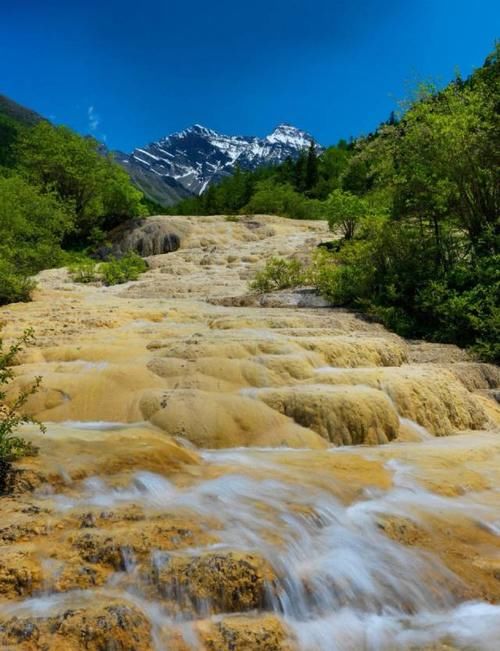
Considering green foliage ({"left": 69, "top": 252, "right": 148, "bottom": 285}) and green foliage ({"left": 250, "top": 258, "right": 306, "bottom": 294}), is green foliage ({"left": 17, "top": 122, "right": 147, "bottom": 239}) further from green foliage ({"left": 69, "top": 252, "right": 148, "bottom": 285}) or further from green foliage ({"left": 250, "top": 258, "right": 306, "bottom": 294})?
green foliage ({"left": 250, "top": 258, "right": 306, "bottom": 294})

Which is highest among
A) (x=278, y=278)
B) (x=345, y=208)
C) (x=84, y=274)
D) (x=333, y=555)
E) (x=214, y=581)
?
(x=345, y=208)

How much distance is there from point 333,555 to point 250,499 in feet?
3.23

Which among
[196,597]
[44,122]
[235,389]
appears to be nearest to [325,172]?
[44,122]

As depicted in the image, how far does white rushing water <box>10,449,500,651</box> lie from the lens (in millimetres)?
3824

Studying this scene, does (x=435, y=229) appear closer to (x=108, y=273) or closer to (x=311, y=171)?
(x=108, y=273)

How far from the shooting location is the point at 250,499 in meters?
5.18

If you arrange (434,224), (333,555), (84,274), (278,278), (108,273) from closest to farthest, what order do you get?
1. (333,555)
2. (434,224)
3. (278,278)
4. (108,273)
5. (84,274)

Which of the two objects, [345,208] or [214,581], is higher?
[345,208]

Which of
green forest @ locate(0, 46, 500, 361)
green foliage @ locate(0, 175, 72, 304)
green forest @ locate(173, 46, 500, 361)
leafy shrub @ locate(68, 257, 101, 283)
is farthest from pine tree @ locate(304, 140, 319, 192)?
green forest @ locate(173, 46, 500, 361)

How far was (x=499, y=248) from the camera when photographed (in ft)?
49.4

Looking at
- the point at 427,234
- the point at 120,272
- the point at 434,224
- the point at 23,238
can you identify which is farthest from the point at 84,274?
the point at 434,224

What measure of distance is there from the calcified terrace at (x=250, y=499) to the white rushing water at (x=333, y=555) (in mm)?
16

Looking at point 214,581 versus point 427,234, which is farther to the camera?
point 427,234

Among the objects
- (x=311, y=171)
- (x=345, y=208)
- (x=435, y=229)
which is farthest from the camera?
(x=311, y=171)
